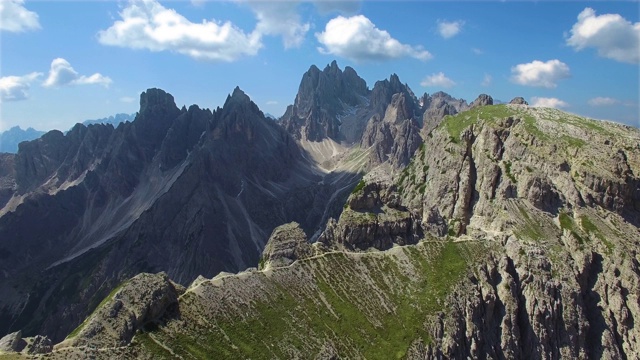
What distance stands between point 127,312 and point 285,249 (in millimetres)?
36752

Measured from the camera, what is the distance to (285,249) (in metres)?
103

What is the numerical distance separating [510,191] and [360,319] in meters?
68.1

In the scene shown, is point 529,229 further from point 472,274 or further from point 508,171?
point 508,171

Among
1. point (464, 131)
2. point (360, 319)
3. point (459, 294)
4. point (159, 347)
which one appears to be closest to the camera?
point (159, 347)

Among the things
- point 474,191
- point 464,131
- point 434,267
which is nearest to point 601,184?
point 474,191

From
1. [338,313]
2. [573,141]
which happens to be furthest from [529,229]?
[338,313]

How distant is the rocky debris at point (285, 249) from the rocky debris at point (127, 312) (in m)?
23.4

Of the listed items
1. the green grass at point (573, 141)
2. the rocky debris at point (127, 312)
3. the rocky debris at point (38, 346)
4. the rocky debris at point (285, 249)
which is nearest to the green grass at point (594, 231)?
the green grass at point (573, 141)

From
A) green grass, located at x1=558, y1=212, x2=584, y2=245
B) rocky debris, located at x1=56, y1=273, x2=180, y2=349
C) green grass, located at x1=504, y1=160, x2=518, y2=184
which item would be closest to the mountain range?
rocky debris, located at x1=56, y1=273, x2=180, y2=349

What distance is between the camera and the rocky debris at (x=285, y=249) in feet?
333

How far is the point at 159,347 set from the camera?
74.4 metres

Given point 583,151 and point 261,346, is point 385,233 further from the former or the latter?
point 583,151

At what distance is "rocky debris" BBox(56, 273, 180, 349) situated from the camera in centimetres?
7194

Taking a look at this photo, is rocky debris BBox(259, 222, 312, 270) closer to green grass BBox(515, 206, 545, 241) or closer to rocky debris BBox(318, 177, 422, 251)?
rocky debris BBox(318, 177, 422, 251)
